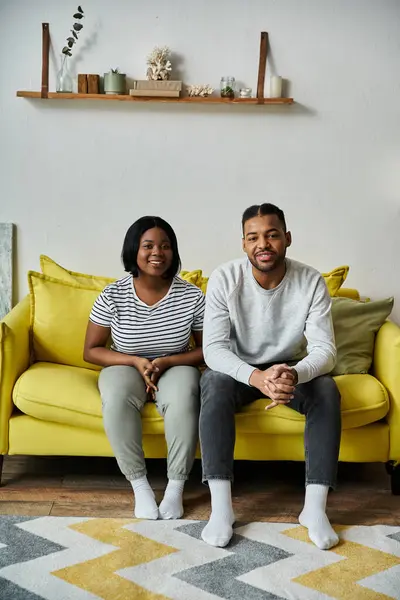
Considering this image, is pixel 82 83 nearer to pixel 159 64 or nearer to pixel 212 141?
pixel 159 64

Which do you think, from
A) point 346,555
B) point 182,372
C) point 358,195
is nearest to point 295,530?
point 346,555

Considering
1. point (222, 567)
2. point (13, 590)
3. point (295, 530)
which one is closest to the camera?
point (13, 590)

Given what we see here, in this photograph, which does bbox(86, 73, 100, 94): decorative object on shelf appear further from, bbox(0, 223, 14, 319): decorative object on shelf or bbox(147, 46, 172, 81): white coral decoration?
bbox(0, 223, 14, 319): decorative object on shelf

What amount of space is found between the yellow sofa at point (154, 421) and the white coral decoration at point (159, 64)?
1386 millimetres

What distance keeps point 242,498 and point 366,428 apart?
0.50 metres

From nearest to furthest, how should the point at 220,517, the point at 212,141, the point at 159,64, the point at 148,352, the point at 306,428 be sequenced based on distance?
1. the point at 220,517
2. the point at 306,428
3. the point at 148,352
4. the point at 159,64
5. the point at 212,141

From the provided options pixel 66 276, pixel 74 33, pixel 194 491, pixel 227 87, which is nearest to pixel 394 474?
pixel 194 491

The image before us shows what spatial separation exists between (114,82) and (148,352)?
1332 mm

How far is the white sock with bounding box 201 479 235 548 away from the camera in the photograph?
2.38 metres

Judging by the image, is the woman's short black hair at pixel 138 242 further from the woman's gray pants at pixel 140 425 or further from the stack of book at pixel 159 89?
the stack of book at pixel 159 89

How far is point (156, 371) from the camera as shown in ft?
9.16

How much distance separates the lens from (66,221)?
3.73 m

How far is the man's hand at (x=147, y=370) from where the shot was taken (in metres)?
2.77

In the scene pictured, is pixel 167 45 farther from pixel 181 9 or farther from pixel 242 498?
pixel 242 498
